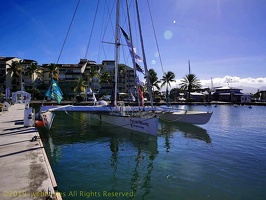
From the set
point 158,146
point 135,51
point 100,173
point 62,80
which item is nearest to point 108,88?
point 62,80

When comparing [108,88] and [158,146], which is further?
[108,88]

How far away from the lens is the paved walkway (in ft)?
22.7

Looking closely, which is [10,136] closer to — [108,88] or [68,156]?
[68,156]

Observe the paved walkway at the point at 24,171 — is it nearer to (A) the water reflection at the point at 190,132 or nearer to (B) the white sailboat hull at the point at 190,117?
Answer: (A) the water reflection at the point at 190,132

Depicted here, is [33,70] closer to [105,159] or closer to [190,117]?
[190,117]

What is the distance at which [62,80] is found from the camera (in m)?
86.1

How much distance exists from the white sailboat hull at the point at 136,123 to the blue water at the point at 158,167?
795 millimetres

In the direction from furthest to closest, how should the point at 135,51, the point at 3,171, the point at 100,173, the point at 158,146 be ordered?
the point at 135,51, the point at 158,146, the point at 100,173, the point at 3,171

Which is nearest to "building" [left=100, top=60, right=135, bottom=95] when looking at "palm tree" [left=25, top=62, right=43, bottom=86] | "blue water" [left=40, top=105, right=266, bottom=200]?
"palm tree" [left=25, top=62, right=43, bottom=86]

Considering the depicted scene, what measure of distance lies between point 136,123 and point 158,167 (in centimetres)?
939

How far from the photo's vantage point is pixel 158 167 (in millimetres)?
12680

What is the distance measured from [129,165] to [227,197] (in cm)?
595

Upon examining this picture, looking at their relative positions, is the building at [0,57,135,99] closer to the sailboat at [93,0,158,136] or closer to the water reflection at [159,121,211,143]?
the sailboat at [93,0,158,136]

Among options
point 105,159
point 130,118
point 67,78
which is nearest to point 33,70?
point 67,78
